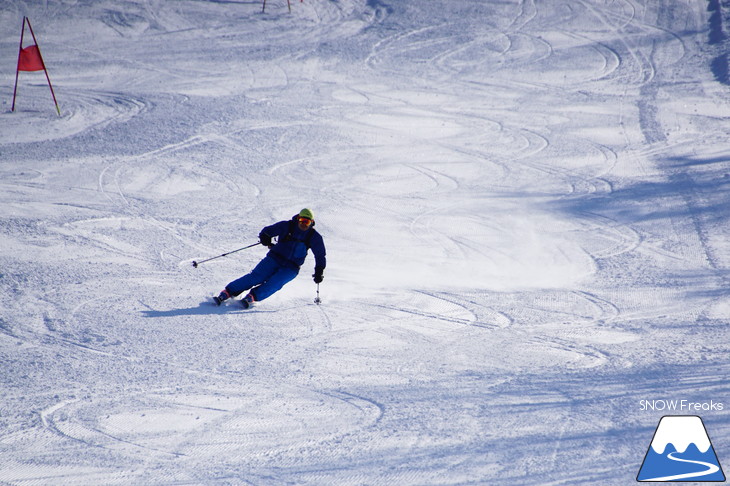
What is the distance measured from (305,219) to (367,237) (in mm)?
2473

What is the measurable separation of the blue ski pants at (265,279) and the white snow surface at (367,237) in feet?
0.73

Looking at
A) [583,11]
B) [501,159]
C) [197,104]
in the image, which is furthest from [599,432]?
[583,11]

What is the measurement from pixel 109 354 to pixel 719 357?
6358 mm

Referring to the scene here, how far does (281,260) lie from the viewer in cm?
855

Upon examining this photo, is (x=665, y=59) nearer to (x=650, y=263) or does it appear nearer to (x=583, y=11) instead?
(x=583, y=11)

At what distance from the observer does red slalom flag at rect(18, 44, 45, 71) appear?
44.9 feet

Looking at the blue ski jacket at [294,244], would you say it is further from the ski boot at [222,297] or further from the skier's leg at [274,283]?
the ski boot at [222,297]

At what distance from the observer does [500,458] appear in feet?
17.9

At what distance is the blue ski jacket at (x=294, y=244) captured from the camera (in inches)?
330

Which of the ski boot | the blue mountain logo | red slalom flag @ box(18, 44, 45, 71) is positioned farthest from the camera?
red slalom flag @ box(18, 44, 45, 71)
